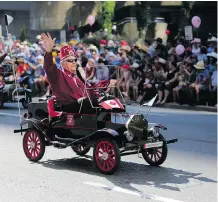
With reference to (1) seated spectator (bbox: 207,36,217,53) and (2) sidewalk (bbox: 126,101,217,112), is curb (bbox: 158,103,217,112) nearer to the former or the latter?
(2) sidewalk (bbox: 126,101,217,112)

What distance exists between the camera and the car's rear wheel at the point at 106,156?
7399 millimetres

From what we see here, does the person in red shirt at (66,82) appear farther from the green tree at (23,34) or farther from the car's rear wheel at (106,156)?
the green tree at (23,34)

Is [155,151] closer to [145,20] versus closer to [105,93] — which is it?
[105,93]

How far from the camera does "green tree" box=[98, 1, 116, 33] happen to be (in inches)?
1361

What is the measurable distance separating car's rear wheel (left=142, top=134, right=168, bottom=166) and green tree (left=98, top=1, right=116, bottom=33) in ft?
Answer: 86.9

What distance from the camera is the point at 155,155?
826 centimetres

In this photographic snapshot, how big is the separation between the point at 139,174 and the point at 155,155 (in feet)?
2.00

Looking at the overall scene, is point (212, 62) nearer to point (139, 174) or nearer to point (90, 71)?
point (90, 71)

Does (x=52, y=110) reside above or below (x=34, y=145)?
above

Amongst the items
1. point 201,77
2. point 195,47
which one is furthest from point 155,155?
point 195,47

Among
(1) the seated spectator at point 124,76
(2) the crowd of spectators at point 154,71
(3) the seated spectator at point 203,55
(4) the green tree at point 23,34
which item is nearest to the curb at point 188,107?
(2) the crowd of spectators at point 154,71

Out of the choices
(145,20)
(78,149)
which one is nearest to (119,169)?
(78,149)

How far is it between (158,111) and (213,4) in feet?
60.6

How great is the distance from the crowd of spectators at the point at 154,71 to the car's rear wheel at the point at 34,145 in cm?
732
